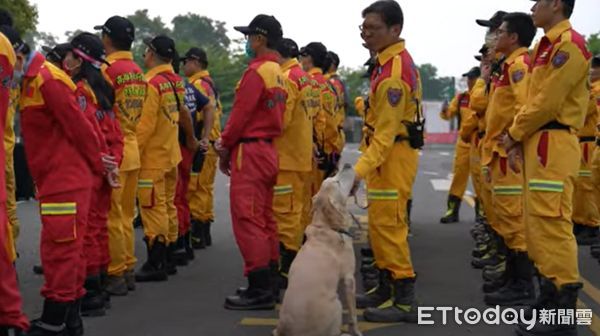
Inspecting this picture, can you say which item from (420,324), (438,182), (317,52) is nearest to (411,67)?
(420,324)

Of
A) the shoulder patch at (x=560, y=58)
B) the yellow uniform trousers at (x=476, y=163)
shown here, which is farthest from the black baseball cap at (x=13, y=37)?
the yellow uniform trousers at (x=476, y=163)

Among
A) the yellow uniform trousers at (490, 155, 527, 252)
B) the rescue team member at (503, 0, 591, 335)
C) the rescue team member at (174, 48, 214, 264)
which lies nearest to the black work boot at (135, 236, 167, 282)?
the rescue team member at (174, 48, 214, 264)

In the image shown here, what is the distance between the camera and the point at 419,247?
8820 mm

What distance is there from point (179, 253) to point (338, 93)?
3.09m

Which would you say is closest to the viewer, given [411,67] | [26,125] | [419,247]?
[26,125]

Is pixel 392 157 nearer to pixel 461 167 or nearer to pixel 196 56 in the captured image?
pixel 196 56

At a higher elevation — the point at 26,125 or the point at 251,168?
the point at 26,125

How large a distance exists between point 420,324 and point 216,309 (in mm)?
1625

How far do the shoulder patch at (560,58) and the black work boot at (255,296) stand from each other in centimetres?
271

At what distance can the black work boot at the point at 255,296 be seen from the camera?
5867 millimetres

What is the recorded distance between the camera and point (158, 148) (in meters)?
6.70

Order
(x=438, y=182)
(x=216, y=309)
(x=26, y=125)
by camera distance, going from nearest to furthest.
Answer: (x=26, y=125) → (x=216, y=309) → (x=438, y=182)

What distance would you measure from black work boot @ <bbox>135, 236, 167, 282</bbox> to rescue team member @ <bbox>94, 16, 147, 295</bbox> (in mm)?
481

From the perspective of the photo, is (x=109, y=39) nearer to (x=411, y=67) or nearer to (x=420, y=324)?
(x=411, y=67)
